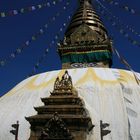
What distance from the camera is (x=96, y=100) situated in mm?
13469

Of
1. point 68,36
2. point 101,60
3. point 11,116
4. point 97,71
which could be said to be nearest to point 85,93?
point 97,71

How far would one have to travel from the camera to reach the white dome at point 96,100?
40.2 ft

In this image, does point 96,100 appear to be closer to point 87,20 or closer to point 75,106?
point 75,106

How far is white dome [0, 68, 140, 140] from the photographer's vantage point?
12266mm

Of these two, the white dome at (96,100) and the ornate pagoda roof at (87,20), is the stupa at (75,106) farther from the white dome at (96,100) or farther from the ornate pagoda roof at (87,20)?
the ornate pagoda roof at (87,20)

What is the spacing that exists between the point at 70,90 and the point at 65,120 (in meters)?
1.61

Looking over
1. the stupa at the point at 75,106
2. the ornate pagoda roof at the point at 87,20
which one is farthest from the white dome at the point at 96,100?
the ornate pagoda roof at the point at 87,20

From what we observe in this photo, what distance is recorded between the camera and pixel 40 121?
34.0ft

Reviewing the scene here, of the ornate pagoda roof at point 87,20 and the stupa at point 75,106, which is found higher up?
the ornate pagoda roof at point 87,20

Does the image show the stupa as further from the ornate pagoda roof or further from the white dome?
the ornate pagoda roof

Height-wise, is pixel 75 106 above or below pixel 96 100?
below

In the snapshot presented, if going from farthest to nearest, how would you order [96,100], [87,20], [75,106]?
[87,20], [96,100], [75,106]

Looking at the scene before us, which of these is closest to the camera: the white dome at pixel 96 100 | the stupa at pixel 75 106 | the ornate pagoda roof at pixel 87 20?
the stupa at pixel 75 106

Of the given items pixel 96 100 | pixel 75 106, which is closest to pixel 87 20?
pixel 96 100
